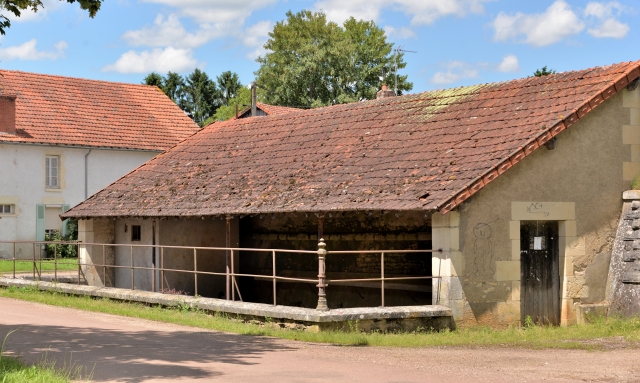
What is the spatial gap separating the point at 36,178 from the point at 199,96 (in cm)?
3617

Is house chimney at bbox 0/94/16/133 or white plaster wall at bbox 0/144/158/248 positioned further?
white plaster wall at bbox 0/144/158/248


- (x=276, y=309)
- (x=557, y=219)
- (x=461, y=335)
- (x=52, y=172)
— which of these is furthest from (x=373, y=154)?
(x=52, y=172)

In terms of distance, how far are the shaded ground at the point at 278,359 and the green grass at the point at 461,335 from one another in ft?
1.39

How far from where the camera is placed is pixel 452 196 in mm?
15234

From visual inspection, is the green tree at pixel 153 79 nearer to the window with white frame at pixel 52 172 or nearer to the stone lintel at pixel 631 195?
the window with white frame at pixel 52 172

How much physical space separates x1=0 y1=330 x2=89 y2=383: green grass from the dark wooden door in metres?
8.72

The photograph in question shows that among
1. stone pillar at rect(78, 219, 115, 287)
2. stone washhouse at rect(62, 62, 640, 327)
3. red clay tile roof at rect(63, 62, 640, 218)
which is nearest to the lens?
stone washhouse at rect(62, 62, 640, 327)

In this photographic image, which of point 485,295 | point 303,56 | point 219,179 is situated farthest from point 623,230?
point 303,56

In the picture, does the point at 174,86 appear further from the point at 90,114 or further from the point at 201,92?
the point at 90,114

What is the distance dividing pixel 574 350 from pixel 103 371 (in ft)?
22.6

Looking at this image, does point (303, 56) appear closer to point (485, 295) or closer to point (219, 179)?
point (219, 179)

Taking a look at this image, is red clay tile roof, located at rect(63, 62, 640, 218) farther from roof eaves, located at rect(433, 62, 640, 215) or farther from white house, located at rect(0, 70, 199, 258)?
white house, located at rect(0, 70, 199, 258)

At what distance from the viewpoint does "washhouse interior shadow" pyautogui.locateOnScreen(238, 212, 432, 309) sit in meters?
18.1

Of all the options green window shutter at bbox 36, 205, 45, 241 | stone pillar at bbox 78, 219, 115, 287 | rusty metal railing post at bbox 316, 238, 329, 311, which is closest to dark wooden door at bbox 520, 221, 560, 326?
rusty metal railing post at bbox 316, 238, 329, 311
